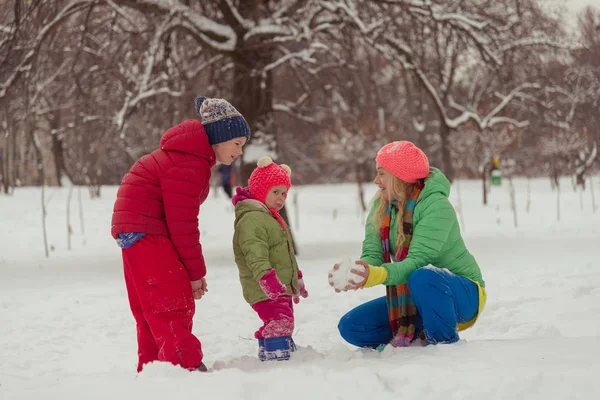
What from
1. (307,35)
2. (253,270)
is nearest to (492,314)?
(253,270)

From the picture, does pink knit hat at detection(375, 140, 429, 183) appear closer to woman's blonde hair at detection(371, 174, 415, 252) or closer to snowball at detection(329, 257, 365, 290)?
woman's blonde hair at detection(371, 174, 415, 252)

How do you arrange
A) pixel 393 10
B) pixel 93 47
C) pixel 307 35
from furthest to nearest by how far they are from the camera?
1. pixel 93 47
2. pixel 393 10
3. pixel 307 35

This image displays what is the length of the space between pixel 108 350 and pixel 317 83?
7.27 m

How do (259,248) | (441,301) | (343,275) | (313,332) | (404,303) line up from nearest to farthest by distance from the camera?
(343,275), (441,301), (259,248), (404,303), (313,332)

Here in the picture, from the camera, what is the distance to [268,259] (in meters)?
4.03

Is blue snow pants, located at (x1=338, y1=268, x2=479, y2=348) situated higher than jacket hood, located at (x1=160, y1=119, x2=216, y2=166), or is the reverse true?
jacket hood, located at (x1=160, y1=119, x2=216, y2=166)

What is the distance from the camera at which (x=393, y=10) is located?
10.1 m

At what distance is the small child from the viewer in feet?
12.9

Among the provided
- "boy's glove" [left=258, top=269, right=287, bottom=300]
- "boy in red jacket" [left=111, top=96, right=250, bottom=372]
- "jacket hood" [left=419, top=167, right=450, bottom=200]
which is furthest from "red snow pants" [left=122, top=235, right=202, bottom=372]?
"jacket hood" [left=419, top=167, right=450, bottom=200]

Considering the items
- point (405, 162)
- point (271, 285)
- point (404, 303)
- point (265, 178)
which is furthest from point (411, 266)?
point (265, 178)

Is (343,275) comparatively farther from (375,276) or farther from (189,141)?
(189,141)

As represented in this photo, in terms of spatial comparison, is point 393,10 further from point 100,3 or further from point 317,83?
point 100,3

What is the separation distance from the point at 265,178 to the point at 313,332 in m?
1.98

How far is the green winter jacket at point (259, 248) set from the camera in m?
3.98
